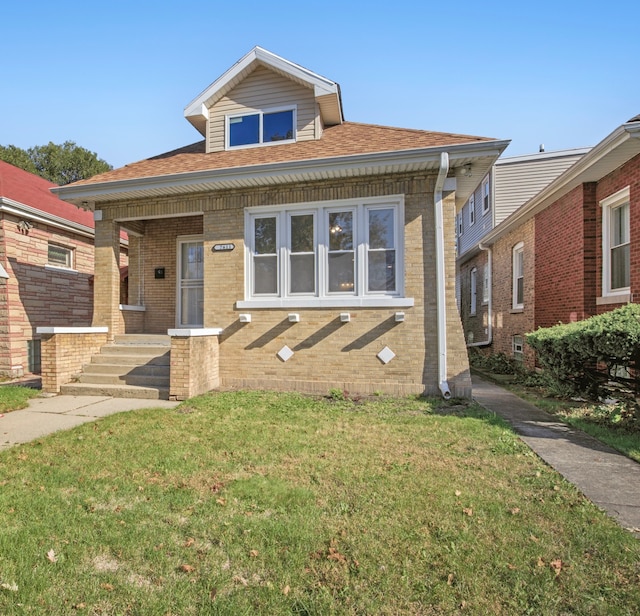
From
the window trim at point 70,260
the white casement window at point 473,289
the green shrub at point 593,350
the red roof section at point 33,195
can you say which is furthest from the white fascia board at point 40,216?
the white casement window at point 473,289

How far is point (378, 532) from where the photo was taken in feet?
8.86

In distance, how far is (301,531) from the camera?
2715mm

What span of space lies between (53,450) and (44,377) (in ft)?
13.1

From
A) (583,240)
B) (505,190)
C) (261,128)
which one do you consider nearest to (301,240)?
(261,128)

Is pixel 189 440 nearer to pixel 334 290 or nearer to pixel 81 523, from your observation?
pixel 81 523

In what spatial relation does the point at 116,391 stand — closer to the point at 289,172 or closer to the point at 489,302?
the point at 289,172

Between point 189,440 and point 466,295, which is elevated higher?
point 466,295

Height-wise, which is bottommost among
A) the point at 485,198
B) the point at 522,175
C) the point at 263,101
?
the point at 485,198

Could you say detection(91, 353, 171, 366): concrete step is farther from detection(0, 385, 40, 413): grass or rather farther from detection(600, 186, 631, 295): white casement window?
detection(600, 186, 631, 295): white casement window

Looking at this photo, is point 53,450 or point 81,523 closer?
point 81,523

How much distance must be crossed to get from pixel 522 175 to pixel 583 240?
8856mm

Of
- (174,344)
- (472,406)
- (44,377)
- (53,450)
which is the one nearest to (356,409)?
(472,406)

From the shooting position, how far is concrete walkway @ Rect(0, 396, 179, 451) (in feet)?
16.8

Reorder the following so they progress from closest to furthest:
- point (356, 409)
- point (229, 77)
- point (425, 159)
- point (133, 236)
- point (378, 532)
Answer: point (378, 532)
point (356, 409)
point (425, 159)
point (229, 77)
point (133, 236)
